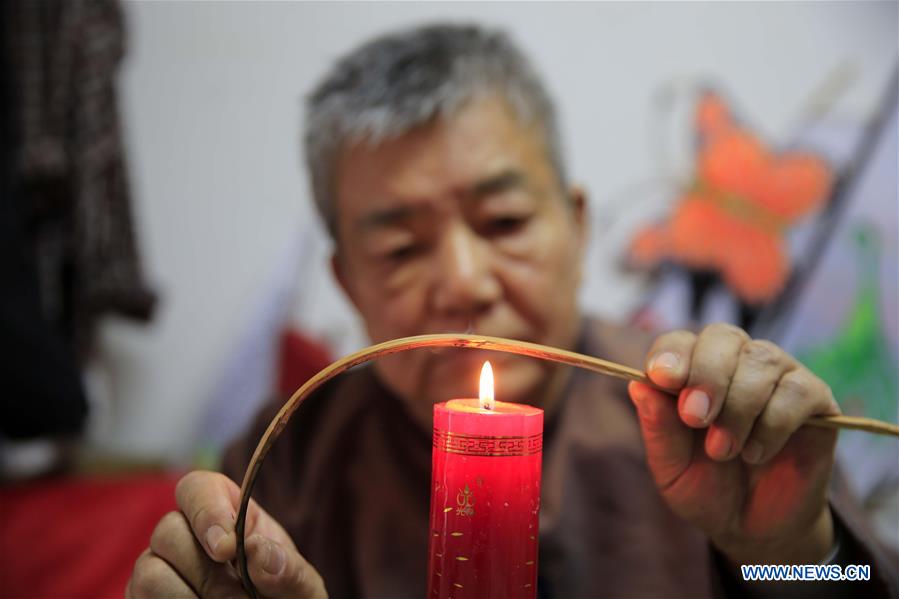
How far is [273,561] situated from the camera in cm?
47

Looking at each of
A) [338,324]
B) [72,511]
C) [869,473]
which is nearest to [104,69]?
[338,324]

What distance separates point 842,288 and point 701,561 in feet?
2.71

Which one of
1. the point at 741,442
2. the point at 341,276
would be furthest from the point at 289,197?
the point at 741,442

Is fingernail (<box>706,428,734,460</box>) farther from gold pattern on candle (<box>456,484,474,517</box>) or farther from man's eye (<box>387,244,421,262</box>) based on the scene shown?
man's eye (<box>387,244,421,262</box>)

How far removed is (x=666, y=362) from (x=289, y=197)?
89cm

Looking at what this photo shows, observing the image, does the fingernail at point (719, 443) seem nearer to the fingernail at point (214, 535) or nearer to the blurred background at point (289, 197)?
the fingernail at point (214, 535)

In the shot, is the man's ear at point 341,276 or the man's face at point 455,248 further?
the man's ear at point 341,276

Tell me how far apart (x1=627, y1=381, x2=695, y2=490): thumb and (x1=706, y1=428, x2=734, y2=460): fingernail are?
3 cm

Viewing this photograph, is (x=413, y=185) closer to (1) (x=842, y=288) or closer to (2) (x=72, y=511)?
(2) (x=72, y=511)

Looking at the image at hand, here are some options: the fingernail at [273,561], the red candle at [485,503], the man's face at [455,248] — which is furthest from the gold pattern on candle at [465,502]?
the man's face at [455,248]

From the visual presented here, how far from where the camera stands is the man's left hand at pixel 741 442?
1.64 ft

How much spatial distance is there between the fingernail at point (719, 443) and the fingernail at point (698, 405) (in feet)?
0.09

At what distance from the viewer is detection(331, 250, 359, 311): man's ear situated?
815 mm

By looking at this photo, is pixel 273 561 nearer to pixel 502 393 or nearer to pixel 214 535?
pixel 214 535
